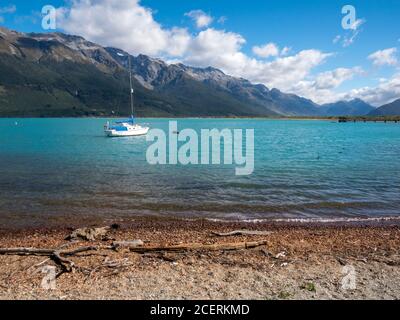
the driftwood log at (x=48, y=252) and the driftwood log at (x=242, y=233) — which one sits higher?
the driftwood log at (x=48, y=252)

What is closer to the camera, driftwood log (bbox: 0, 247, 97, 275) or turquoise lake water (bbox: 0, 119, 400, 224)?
driftwood log (bbox: 0, 247, 97, 275)

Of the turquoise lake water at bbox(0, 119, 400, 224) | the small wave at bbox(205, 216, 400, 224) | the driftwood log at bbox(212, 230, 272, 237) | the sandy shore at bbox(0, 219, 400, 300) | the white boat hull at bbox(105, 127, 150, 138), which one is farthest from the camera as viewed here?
the white boat hull at bbox(105, 127, 150, 138)

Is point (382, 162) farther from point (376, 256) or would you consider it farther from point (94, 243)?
point (94, 243)

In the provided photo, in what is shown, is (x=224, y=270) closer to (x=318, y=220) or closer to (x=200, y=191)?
(x=318, y=220)

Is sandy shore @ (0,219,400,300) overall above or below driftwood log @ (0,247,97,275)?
below

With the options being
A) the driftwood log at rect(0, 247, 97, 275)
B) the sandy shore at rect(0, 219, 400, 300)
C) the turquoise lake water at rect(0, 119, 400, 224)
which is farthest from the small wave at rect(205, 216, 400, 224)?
the driftwood log at rect(0, 247, 97, 275)

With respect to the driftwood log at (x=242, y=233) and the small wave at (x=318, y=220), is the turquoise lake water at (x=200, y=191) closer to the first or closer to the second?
the small wave at (x=318, y=220)

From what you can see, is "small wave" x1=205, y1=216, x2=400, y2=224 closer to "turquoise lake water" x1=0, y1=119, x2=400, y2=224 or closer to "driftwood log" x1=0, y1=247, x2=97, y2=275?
"turquoise lake water" x1=0, y1=119, x2=400, y2=224

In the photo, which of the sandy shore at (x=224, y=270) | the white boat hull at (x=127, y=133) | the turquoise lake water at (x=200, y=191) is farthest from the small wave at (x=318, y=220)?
the white boat hull at (x=127, y=133)

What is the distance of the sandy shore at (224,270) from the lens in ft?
33.9

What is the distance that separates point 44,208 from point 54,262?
11.3 metres

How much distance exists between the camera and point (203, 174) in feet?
118

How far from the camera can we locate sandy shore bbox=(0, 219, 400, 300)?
1034cm
